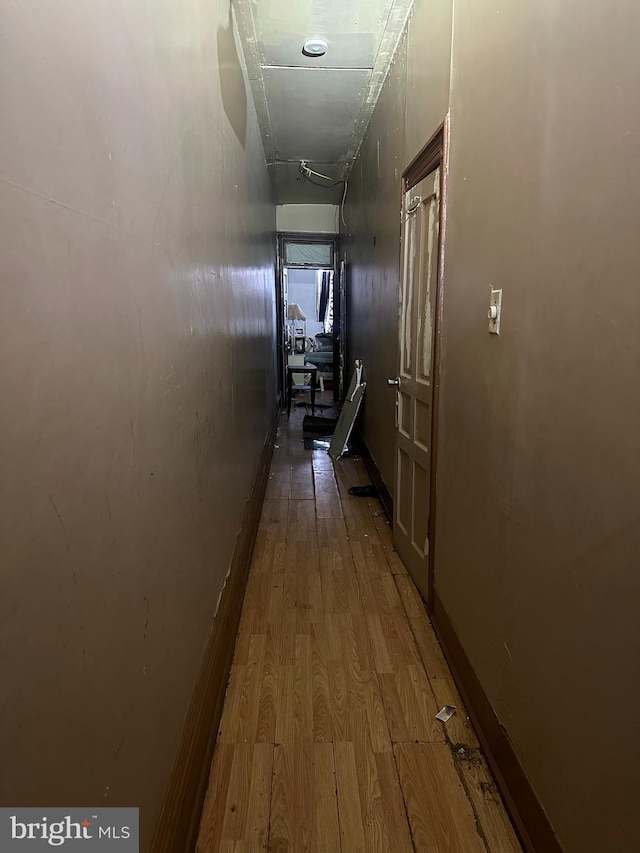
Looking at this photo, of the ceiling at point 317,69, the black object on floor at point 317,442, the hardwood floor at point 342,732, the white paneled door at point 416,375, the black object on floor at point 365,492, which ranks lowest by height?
the black object on floor at point 317,442

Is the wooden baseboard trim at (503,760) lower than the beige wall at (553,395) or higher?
lower

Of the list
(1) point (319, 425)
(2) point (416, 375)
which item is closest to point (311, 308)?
(1) point (319, 425)

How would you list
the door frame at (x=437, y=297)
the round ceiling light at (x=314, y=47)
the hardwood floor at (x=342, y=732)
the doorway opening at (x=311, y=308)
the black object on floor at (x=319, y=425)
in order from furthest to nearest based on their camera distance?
the doorway opening at (x=311, y=308)
the black object on floor at (x=319, y=425)
the round ceiling light at (x=314, y=47)
the door frame at (x=437, y=297)
the hardwood floor at (x=342, y=732)

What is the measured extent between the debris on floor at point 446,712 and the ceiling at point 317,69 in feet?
10.4

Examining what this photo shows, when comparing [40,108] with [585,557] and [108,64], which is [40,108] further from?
[585,557]

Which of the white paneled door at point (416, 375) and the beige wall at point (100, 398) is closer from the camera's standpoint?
the beige wall at point (100, 398)

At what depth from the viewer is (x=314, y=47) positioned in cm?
312

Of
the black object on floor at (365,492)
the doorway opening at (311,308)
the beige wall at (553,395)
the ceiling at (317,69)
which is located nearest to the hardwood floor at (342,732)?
the beige wall at (553,395)

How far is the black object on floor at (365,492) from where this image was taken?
4098mm

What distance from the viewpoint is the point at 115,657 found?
0.88 meters

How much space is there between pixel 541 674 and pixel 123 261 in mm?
1290

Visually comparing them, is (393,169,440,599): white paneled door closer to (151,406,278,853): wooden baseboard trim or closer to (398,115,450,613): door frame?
(398,115,450,613): door frame

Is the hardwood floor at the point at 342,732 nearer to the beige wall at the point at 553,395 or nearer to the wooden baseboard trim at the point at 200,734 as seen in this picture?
the wooden baseboard trim at the point at 200,734

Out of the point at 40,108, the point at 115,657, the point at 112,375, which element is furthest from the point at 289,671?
the point at 40,108
